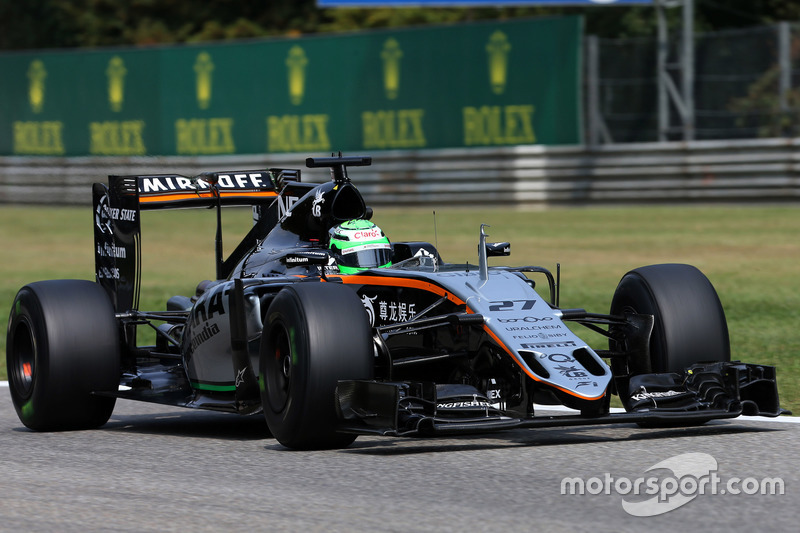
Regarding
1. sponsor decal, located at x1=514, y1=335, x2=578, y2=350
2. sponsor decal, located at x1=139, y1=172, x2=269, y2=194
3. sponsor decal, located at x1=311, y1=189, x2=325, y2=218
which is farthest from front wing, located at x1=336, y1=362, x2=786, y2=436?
sponsor decal, located at x1=139, y1=172, x2=269, y2=194

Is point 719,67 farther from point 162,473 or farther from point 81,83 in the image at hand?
point 162,473

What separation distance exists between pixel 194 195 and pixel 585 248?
10643mm

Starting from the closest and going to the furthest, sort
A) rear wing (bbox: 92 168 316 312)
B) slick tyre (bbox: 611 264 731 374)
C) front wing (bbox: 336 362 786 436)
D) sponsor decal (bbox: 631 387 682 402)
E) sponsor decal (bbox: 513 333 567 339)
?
front wing (bbox: 336 362 786 436) → sponsor decal (bbox: 513 333 567 339) → sponsor decal (bbox: 631 387 682 402) → slick tyre (bbox: 611 264 731 374) → rear wing (bbox: 92 168 316 312)

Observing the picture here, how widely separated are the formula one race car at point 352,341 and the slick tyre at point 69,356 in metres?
0.01

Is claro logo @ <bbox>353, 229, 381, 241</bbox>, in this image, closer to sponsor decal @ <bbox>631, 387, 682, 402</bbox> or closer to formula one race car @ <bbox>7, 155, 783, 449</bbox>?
formula one race car @ <bbox>7, 155, 783, 449</bbox>

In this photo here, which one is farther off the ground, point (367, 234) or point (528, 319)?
point (367, 234)

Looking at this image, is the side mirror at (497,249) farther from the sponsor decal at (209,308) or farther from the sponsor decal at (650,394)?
the sponsor decal at (209,308)

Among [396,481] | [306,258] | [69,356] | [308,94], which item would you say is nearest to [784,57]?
[308,94]

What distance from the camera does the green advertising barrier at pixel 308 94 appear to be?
25.4 m

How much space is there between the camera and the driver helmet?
324 inches

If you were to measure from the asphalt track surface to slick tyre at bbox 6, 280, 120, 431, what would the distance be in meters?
0.27

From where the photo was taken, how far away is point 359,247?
827cm

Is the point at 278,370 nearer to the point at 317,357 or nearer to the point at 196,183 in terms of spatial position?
the point at 317,357

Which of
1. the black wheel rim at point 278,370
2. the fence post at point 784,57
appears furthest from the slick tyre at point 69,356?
the fence post at point 784,57
